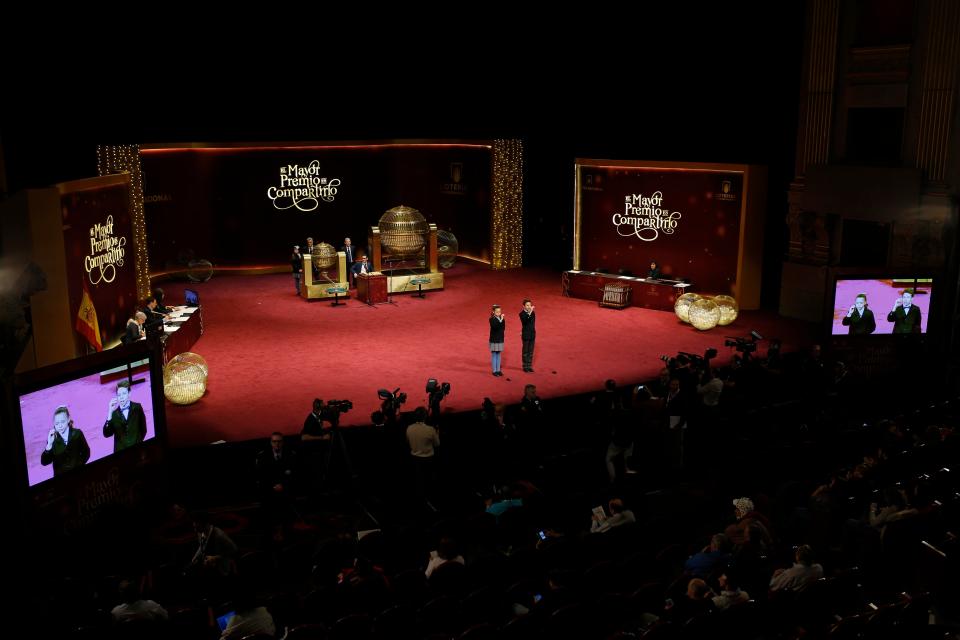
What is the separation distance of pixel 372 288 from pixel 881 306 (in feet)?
39.7

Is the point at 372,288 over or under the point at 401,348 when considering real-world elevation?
over

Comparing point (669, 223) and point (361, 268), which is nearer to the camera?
point (669, 223)

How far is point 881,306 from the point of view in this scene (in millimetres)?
17312

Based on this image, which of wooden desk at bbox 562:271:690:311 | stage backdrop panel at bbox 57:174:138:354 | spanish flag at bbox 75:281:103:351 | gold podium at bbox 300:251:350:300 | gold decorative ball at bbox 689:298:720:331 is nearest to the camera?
stage backdrop panel at bbox 57:174:138:354

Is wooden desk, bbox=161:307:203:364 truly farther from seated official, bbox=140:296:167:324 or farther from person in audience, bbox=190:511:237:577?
person in audience, bbox=190:511:237:577

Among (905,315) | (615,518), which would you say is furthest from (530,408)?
(905,315)

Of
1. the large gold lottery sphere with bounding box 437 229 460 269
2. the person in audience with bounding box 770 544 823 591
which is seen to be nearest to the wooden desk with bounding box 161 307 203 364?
the large gold lottery sphere with bounding box 437 229 460 269

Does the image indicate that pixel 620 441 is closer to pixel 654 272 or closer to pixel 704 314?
pixel 704 314

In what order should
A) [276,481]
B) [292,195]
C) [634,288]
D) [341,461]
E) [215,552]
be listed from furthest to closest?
[292,195] → [634,288] → [341,461] → [276,481] → [215,552]

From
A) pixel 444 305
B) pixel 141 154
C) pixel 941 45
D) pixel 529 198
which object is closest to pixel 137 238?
pixel 141 154

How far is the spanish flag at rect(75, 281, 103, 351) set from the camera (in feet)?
55.8

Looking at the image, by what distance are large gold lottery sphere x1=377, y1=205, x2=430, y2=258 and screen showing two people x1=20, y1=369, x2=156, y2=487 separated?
13344 millimetres

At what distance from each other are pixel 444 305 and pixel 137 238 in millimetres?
7819

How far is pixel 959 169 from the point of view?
62.0 ft
